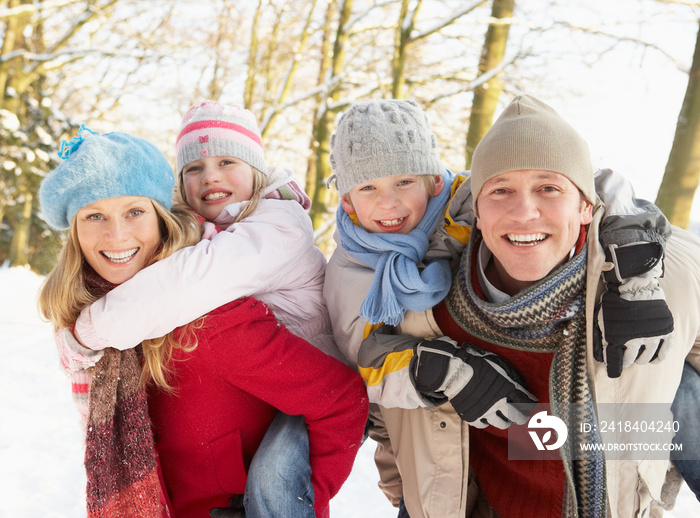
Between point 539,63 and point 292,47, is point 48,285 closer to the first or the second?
point 539,63

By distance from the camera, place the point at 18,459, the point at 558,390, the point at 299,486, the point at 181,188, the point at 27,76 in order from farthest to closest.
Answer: the point at 27,76 → the point at 18,459 → the point at 181,188 → the point at 299,486 → the point at 558,390

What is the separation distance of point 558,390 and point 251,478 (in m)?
1.18

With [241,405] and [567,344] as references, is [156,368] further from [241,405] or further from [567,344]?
[567,344]

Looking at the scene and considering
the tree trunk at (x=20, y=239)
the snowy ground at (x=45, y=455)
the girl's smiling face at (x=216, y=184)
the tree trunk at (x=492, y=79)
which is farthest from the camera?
the tree trunk at (x=20, y=239)

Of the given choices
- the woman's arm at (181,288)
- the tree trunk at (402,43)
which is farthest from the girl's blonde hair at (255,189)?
the tree trunk at (402,43)

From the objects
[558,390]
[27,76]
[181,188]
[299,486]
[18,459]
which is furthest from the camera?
[27,76]

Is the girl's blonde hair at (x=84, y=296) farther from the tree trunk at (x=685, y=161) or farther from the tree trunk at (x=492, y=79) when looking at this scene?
the tree trunk at (x=492, y=79)

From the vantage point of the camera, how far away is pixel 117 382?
1939 mm

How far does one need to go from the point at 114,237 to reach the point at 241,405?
2.63 feet

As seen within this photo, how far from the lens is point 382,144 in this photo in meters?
2.15

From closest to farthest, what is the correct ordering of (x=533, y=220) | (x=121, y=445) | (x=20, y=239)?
(x=533, y=220) < (x=121, y=445) < (x=20, y=239)

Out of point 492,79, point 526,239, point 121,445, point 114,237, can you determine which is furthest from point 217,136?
point 492,79

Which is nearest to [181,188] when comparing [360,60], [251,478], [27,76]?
[251,478]
